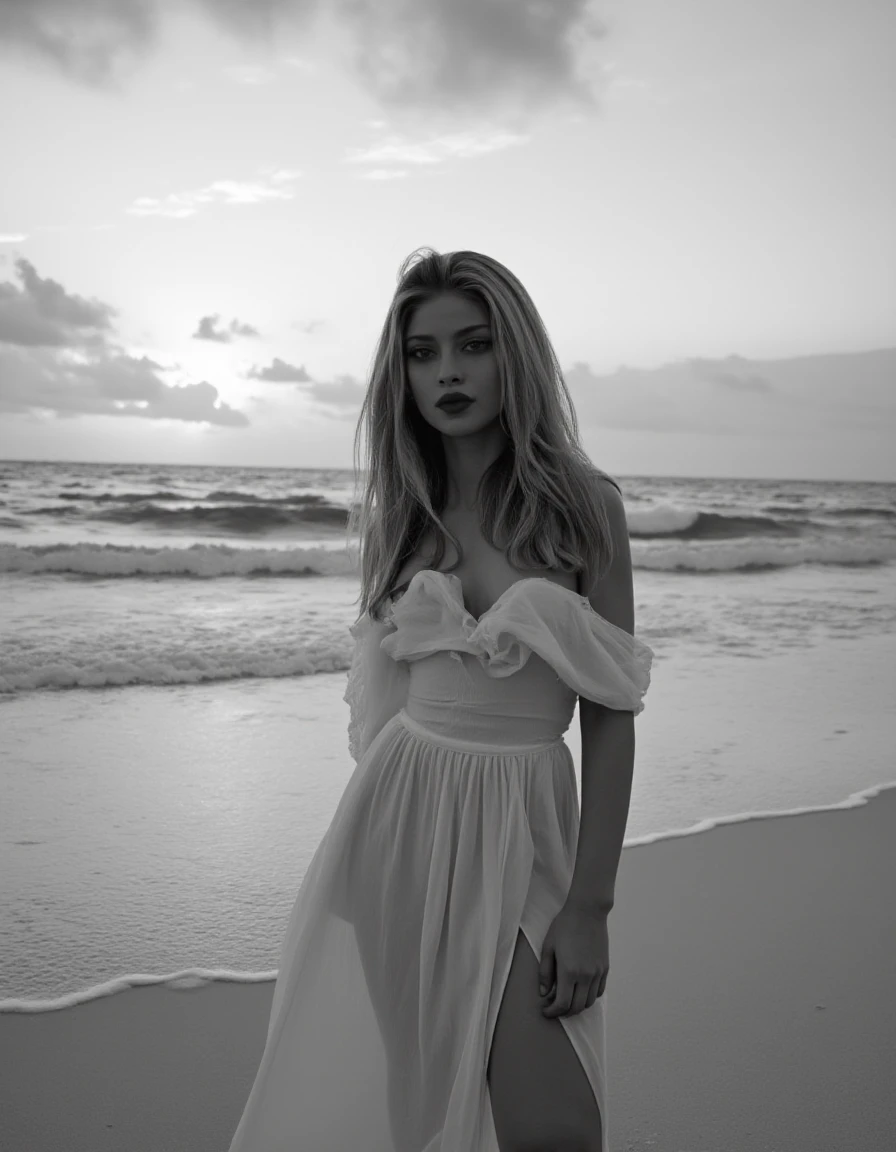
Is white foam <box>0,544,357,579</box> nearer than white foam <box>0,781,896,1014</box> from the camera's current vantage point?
No

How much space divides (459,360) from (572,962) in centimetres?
111

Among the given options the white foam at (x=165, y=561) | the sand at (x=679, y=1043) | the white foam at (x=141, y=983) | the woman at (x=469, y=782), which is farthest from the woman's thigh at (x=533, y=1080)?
the white foam at (x=165, y=561)

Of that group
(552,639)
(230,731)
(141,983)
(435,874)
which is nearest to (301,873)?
(141,983)

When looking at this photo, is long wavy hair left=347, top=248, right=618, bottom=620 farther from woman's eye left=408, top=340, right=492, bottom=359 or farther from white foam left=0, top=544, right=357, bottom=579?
white foam left=0, top=544, right=357, bottom=579

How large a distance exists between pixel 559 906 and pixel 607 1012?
4.41ft

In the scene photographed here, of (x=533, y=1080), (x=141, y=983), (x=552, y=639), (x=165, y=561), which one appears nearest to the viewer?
(x=533, y=1080)

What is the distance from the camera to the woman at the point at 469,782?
1568 mm

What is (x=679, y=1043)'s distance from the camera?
268cm

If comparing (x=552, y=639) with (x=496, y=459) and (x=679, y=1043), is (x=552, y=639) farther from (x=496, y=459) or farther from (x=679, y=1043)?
(x=679, y=1043)

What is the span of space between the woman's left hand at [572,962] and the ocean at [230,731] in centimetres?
104

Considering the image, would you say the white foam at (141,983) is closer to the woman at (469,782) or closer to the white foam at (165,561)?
the woman at (469,782)

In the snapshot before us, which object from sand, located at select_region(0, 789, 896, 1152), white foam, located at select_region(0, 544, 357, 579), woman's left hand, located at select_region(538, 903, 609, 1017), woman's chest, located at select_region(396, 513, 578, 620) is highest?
woman's chest, located at select_region(396, 513, 578, 620)

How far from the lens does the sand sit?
2.33 meters

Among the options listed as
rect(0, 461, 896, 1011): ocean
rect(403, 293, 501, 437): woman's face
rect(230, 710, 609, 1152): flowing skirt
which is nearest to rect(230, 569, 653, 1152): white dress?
rect(230, 710, 609, 1152): flowing skirt
